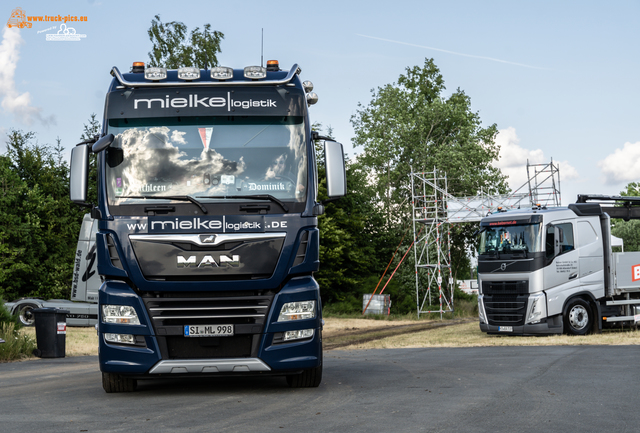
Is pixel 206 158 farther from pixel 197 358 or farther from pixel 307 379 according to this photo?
pixel 307 379

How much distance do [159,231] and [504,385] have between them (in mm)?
4643

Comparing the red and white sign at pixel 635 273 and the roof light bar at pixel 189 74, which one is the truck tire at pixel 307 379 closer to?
the roof light bar at pixel 189 74

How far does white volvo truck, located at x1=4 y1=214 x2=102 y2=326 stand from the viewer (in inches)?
1068

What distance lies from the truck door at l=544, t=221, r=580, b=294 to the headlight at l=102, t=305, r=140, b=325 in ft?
44.3

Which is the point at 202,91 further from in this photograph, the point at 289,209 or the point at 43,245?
the point at 43,245

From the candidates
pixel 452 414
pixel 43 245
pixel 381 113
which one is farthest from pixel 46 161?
pixel 452 414

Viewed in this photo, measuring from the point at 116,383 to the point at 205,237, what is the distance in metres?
2.36

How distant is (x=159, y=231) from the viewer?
8203mm

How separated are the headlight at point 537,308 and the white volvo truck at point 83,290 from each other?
15189 millimetres

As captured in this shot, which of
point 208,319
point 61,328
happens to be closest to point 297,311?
point 208,319

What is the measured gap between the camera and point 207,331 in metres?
8.23

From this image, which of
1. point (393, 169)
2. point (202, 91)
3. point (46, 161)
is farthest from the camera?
point (393, 169)

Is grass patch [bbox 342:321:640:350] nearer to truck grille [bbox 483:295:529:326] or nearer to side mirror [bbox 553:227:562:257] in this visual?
truck grille [bbox 483:295:529:326]

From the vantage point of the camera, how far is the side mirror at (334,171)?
853 centimetres
